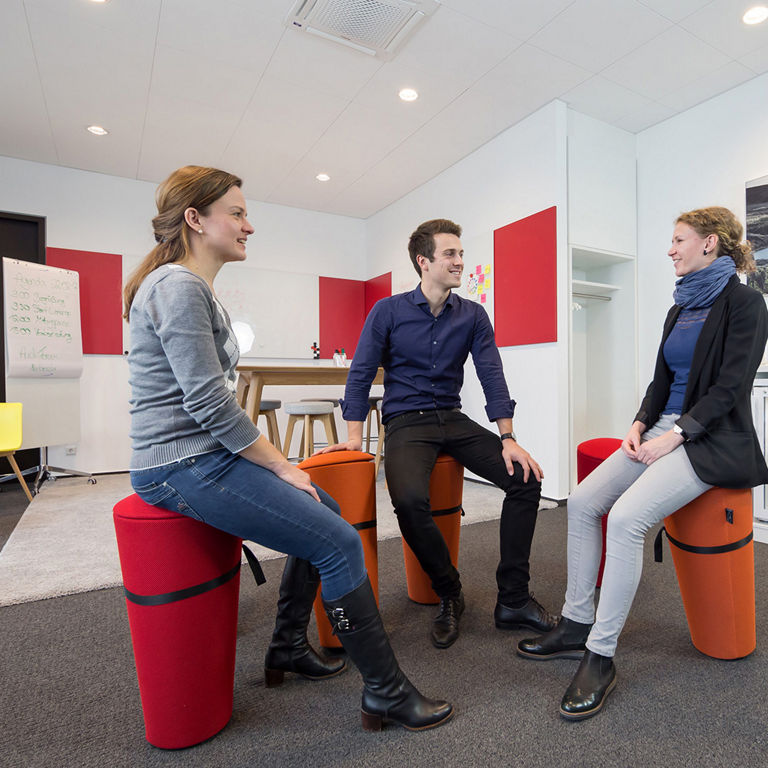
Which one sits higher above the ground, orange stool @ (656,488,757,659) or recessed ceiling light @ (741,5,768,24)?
recessed ceiling light @ (741,5,768,24)

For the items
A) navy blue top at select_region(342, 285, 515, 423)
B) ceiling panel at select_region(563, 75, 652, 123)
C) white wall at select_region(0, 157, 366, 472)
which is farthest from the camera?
white wall at select_region(0, 157, 366, 472)

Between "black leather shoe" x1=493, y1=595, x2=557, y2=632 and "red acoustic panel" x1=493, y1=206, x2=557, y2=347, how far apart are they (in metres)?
2.16

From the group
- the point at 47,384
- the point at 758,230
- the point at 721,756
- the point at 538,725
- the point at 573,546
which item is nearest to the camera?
A: the point at 721,756

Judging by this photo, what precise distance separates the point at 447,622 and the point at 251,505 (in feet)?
2.89

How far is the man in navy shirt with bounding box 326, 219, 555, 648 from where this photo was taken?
1.66 metres

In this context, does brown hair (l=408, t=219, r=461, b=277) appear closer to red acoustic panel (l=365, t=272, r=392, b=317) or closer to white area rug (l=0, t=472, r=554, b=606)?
white area rug (l=0, t=472, r=554, b=606)

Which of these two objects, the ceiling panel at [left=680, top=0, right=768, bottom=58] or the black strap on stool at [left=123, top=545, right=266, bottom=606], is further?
the ceiling panel at [left=680, top=0, right=768, bottom=58]

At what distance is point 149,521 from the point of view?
3.60 feet

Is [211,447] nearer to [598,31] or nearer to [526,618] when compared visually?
[526,618]

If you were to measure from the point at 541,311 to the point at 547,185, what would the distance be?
2.77ft

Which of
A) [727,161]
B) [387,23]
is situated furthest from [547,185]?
[387,23]

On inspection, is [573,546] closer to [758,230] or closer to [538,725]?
[538,725]

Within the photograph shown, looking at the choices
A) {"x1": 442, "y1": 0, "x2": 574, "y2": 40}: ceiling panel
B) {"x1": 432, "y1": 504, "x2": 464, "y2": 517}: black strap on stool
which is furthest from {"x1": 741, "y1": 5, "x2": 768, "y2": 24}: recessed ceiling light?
{"x1": 432, "y1": 504, "x2": 464, "y2": 517}: black strap on stool

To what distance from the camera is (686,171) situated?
3467 millimetres
